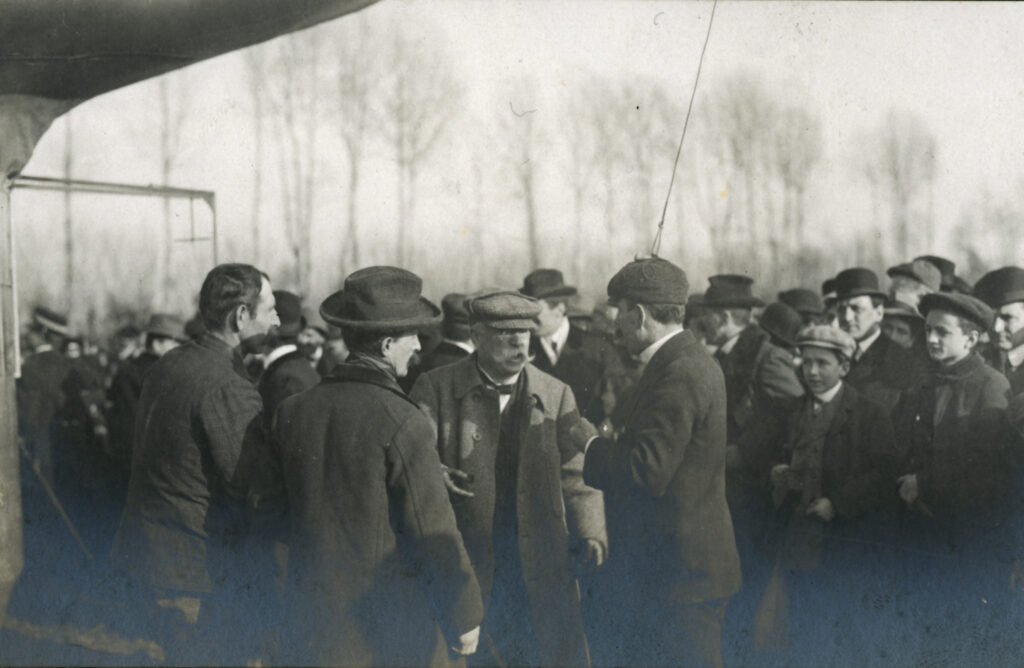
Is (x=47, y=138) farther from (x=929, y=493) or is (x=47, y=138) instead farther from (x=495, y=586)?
(x=929, y=493)

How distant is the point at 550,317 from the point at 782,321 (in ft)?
3.54

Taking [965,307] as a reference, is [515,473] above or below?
below

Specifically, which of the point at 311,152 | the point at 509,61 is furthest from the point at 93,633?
A: the point at 509,61

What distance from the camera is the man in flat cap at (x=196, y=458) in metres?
3.43

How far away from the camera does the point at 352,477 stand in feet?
9.89

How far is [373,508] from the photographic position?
3018mm

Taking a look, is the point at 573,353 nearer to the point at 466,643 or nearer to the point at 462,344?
the point at 462,344

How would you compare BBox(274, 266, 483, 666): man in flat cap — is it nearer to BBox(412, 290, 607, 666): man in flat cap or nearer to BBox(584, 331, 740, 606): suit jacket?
BBox(412, 290, 607, 666): man in flat cap

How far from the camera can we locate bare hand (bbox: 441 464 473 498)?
3.62m

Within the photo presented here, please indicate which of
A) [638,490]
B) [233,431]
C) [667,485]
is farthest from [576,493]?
[233,431]

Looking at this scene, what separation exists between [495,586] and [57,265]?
2572mm

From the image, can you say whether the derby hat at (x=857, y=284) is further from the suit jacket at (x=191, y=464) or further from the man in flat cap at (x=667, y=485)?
the suit jacket at (x=191, y=464)

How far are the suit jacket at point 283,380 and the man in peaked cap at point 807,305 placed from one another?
88.3 inches

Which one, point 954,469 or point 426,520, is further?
point 954,469
